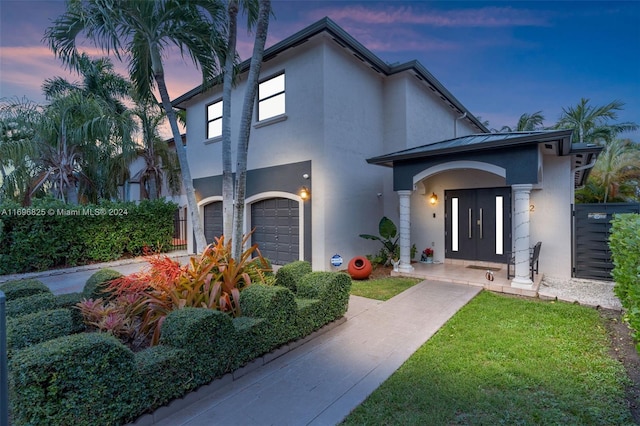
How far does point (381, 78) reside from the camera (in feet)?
35.6

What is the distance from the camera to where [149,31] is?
6.30 metres

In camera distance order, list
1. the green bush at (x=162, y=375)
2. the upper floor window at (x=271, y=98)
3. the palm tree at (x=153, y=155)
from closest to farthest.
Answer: the green bush at (x=162, y=375), the upper floor window at (x=271, y=98), the palm tree at (x=153, y=155)

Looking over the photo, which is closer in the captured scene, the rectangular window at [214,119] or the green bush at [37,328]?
the green bush at [37,328]

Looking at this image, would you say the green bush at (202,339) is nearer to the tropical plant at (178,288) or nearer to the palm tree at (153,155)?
the tropical plant at (178,288)

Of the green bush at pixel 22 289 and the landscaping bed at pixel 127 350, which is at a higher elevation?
the green bush at pixel 22 289

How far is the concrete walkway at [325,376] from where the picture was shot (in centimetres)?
282

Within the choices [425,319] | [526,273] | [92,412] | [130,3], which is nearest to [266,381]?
[92,412]

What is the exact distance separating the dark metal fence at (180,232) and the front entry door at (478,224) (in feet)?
38.8

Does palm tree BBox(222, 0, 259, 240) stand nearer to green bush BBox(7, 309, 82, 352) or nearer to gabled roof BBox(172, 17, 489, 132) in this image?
gabled roof BBox(172, 17, 489, 132)

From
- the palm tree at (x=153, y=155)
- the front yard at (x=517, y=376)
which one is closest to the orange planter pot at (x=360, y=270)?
the front yard at (x=517, y=376)

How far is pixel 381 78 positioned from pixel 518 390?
410 inches

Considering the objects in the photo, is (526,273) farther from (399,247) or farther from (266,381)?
(266,381)

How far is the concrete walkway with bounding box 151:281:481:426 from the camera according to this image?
2820mm

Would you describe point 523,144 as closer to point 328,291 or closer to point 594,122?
point 328,291
